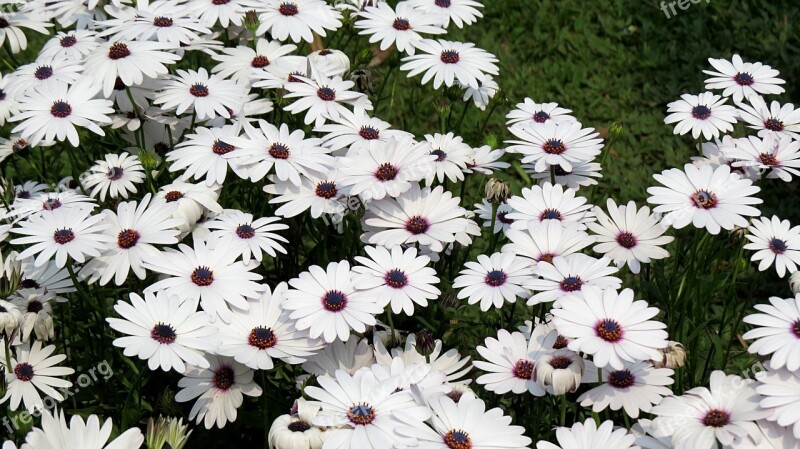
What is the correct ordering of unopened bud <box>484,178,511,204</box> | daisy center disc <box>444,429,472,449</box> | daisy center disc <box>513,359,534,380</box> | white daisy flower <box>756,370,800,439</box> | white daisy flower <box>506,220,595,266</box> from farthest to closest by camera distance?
unopened bud <box>484,178,511,204</box> < white daisy flower <box>506,220,595,266</box> < daisy center disc <box>513,359,534,380</box> < daisy center disc <box>444,429,472,449</box> < white daisy flower <box>756,370,800,439</box>

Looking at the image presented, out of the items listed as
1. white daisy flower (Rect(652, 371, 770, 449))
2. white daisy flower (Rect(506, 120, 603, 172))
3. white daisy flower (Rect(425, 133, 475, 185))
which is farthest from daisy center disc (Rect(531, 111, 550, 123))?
white daisy flower (Rect(652, 371, 770, 449))

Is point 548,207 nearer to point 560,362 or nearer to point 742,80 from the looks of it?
point 560,362

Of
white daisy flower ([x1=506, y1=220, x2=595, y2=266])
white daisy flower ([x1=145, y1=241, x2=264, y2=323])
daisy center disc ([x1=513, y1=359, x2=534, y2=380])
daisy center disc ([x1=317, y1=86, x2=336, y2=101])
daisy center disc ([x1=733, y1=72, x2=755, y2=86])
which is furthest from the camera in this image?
daisy center disc ([x1=733, y1=72, x2=755, y2=86])

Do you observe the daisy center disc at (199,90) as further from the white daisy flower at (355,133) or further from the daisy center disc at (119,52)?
the white daisy flower at (355,133)

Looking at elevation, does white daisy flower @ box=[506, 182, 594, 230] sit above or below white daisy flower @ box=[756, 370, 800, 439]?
above

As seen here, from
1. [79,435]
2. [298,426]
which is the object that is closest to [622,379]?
[298,426]

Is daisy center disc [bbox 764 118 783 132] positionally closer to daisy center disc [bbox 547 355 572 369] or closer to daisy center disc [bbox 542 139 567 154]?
daisy center disc [bbox 542 139 567 154]

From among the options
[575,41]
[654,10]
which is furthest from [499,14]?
[654,10]
